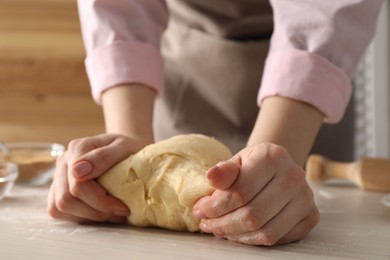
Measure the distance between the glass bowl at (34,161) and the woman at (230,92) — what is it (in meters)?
0.13

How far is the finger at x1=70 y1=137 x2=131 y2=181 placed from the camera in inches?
26.9

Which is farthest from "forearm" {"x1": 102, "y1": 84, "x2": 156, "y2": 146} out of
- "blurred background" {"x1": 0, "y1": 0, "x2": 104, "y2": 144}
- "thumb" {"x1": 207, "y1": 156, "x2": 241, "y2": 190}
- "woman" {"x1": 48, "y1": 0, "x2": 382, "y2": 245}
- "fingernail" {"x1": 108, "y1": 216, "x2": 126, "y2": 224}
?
"blurred background" {"x1": 0, "y1": 0, "x2": 104, "y2": 144}

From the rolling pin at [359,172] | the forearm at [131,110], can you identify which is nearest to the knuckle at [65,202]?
the forearm at [131,110]

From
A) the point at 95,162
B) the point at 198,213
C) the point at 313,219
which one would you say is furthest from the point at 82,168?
the point at 313,219

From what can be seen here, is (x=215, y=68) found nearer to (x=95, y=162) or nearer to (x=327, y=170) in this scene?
(x=327, y=170)

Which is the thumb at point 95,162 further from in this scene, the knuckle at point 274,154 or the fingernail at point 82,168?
the knuckle at point 274,154

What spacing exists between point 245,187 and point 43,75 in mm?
1655

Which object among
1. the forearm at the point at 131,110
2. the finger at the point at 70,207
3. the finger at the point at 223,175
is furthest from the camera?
the forearm at the point at 131,110

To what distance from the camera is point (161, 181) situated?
684 mm

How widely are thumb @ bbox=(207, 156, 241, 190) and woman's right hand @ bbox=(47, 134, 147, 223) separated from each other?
0.14 meters

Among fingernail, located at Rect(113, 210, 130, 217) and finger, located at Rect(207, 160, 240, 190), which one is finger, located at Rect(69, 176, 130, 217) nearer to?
fingernail, located at Rect(113, 210, 130, 217)

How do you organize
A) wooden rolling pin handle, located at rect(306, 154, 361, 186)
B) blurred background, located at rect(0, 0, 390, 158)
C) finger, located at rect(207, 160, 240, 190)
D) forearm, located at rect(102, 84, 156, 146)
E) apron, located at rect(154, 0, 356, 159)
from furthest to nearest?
blurred background, located at rect(0, 0, 390, 158), apron, located at rect(154, 0, 356, 159), wooden rolling pin handle, located at rect(306, 154, 361, 186), forearm, located at rect(102, 84, 156, 146), finger, located at rect(207, 160, 240, 190)

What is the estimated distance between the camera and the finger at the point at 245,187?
604 millimetres

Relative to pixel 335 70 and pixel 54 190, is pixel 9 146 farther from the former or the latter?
pixel 335 70
